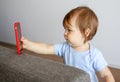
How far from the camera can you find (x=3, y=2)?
2.63 meters

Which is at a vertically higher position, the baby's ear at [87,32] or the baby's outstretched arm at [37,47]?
the baby's ear at [87,32]

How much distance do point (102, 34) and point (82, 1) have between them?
1.19ft

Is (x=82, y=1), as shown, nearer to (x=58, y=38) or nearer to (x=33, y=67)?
(x=58, y=38)

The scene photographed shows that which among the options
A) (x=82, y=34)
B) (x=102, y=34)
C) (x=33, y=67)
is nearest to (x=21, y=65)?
(x=33, y=67)

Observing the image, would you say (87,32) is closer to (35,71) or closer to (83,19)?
(83,19)

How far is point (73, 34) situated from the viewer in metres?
0.90

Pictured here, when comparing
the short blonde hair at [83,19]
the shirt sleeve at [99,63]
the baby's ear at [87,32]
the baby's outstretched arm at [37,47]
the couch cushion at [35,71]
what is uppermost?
the short blonde hair at [83,19]

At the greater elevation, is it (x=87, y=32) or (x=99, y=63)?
(x=87, y=32)

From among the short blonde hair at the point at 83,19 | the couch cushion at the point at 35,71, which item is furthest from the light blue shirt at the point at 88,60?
the couch cushion at the point at 35,71

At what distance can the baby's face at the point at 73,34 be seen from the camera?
89 cm

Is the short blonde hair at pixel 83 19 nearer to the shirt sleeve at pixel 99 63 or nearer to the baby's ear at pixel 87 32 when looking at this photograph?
the baby's ear at pixel 87 32

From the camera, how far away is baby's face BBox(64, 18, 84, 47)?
2.93ft

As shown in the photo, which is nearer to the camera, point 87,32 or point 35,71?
point 35,71

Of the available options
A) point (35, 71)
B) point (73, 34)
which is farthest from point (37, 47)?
point (35, 71)
